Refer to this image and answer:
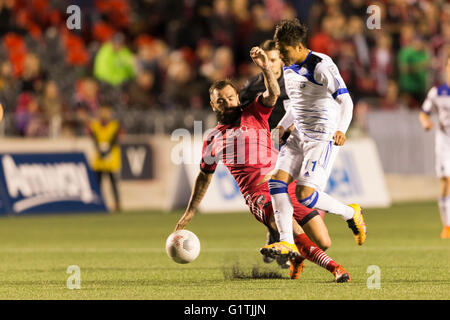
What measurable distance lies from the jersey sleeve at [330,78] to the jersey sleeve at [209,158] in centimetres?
126

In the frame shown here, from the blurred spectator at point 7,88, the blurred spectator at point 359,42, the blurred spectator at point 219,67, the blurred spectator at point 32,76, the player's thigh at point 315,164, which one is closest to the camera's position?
the player's thigh at point 315,164

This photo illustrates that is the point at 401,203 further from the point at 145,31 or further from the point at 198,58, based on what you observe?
the point at 145,31

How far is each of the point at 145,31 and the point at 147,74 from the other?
241 centimetres

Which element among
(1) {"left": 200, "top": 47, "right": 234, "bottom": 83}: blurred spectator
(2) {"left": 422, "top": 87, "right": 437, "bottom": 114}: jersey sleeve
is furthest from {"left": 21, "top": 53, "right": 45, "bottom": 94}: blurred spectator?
(2) {"left": 422, "top": 87, "right": 437, "bottom": 114}: jersey sleeve

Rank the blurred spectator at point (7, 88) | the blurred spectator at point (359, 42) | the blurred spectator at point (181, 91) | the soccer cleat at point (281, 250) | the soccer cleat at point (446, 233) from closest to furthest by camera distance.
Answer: the soccer cleat at point (281, 250)
the soccer cleat at point (446, 233)
the blurred spectator at point (7, 88)
the blurred spectator at point (181, 91)
the blurred spectator at point (359, 42)

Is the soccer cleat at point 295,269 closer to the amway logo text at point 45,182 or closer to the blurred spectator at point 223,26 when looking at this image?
the amway logo text at point 45,182

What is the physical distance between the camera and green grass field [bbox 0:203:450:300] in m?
8.25

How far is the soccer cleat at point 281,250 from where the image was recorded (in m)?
8.43

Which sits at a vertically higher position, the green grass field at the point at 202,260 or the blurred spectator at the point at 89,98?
the blurred spectator at the point at 89,98

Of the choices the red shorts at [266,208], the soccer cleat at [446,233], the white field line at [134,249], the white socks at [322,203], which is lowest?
the soccer cleat at [446,233]

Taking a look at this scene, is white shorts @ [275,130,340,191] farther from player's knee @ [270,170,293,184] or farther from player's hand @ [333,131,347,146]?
player's hand @ [333,131,347,146]

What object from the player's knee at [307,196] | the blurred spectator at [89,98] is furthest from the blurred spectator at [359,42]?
the player's knee at [307,196]
